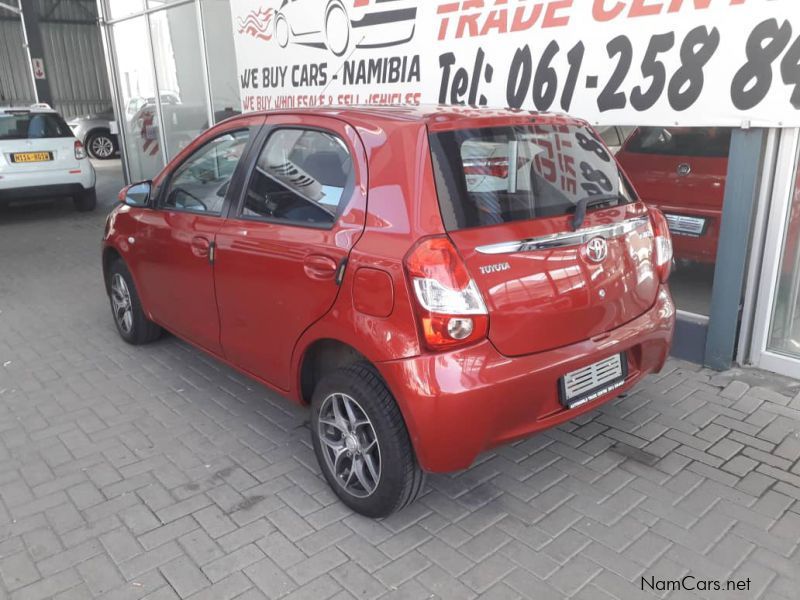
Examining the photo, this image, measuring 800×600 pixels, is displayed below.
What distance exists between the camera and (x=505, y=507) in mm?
2938

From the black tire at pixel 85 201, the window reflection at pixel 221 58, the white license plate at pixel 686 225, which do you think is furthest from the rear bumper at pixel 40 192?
the white license plate at pixel 686 225

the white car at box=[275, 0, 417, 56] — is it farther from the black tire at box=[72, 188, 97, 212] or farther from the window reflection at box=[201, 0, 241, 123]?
the black tire at box=[72, 188, 97, 212]

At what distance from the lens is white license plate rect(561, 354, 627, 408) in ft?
8.91

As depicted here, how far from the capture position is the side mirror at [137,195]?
13.7ft

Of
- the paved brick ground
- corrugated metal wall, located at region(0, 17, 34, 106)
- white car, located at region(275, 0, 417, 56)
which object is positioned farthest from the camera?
corrugated metal wall, located at region(0, 17, 34, 106)

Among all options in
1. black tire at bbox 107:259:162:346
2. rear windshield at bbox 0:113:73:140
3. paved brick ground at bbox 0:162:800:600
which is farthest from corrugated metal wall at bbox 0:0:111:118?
paved brick ground at bbox 0:162:800:600

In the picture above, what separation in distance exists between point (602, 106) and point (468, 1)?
1.44m

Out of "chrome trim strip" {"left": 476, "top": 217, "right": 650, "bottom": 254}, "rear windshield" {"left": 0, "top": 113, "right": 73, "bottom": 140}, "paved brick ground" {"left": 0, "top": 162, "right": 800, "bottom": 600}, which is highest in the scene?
"rear windshield" {"left": 0, "top": 113, "right": 73, "bottom": 140}

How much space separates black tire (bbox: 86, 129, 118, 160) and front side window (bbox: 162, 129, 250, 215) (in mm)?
15076

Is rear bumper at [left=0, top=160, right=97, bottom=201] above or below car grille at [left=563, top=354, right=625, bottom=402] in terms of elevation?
above

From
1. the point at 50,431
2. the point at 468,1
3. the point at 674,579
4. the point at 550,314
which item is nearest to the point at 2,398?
the point at 50,431

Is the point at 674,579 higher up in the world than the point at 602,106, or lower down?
lower down

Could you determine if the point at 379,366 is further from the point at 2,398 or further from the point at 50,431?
the point at 2,398

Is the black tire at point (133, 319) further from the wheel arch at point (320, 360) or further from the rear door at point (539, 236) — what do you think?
the rear door at point (539, 236)
